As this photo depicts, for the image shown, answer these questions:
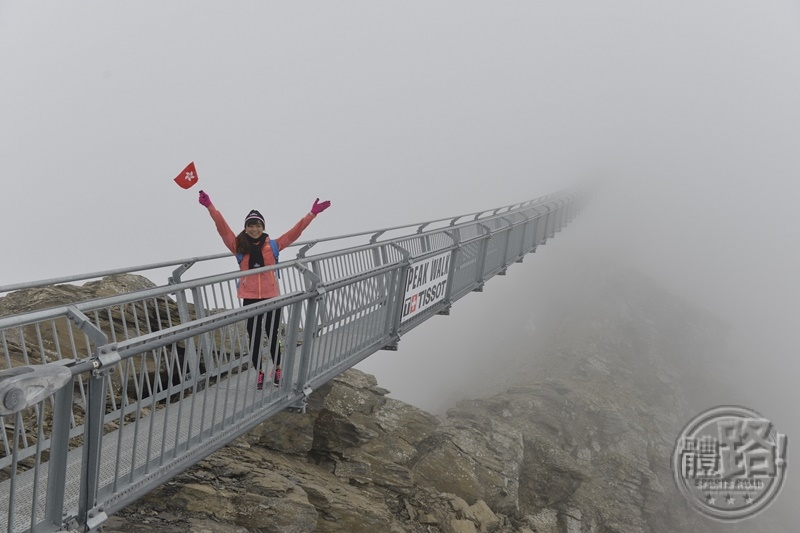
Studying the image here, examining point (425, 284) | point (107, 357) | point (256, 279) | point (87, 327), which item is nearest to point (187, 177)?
point (256, 279)

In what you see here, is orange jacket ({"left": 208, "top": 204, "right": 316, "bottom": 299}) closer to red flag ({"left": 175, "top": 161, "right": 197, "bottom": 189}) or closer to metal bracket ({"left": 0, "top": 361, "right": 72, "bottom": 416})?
red flag ({"left": 175, "top": 161, "right": 197, "bottom": 189})

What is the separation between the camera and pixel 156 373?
3406 millimetres

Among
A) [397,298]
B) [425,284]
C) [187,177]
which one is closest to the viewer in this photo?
[187,177]

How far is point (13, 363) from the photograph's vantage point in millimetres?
5371

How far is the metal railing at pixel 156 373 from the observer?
276 centimetres

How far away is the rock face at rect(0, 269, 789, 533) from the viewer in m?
5.37

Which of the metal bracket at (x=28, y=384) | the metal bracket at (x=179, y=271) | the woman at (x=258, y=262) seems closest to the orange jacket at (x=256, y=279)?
the woman at (x=258, y=262)

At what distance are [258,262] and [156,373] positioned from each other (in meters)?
2.30

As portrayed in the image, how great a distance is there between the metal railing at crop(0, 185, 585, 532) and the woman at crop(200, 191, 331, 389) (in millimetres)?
143

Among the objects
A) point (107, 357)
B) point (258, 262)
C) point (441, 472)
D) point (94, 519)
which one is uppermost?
point (258, 262)

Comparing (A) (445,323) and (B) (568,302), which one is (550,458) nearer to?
(B) (568,302)

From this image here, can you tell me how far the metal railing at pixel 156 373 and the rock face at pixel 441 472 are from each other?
104cm

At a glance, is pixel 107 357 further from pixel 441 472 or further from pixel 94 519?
pixel 441 472

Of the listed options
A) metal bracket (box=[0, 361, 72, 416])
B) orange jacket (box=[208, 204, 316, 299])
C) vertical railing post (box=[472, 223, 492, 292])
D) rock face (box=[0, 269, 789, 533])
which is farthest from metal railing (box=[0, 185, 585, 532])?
vertical railing post (box=[472, 223, 492, 292])
